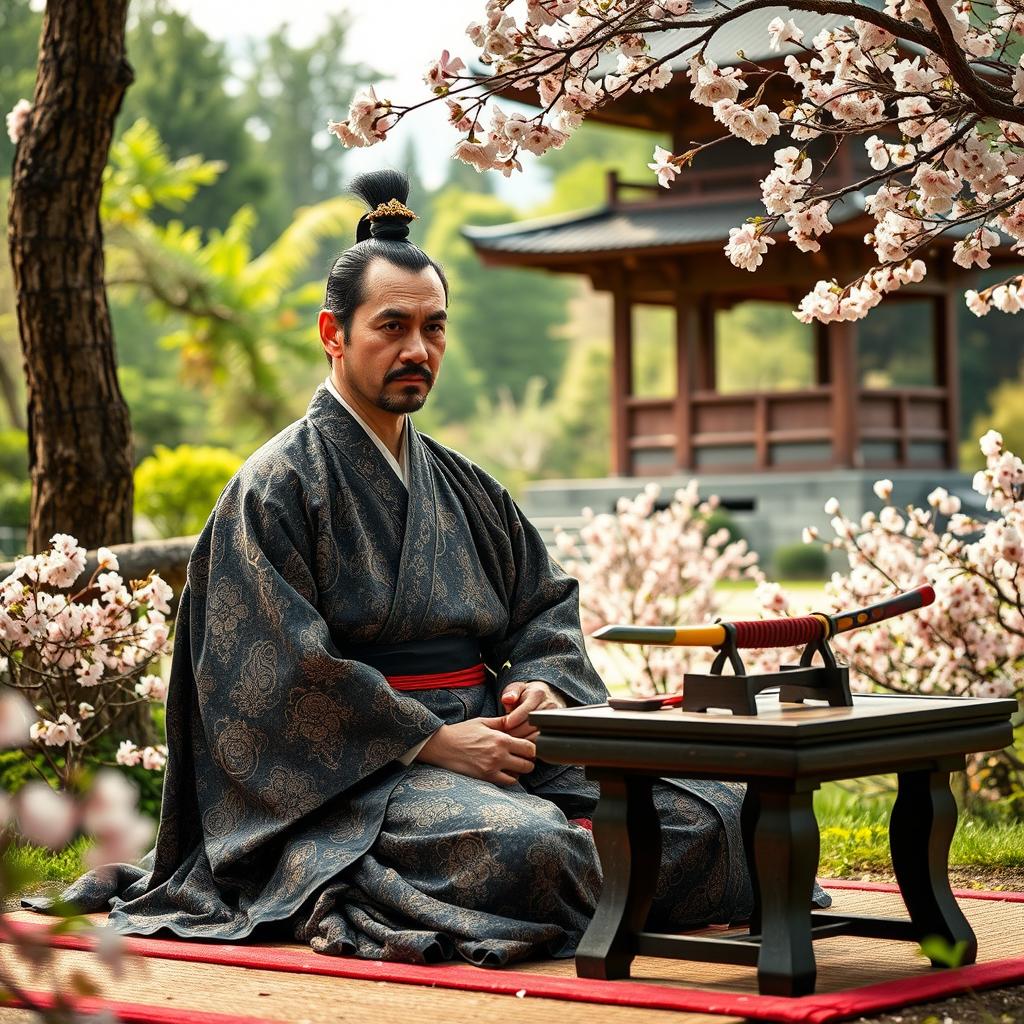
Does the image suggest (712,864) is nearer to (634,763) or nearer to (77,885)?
(634,763)

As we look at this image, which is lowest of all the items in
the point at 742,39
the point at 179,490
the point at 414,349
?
the point at 179,490

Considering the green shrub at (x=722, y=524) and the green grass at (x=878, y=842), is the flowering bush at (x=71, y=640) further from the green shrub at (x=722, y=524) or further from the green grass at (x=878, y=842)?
the green shrub at (x=722, y=524)

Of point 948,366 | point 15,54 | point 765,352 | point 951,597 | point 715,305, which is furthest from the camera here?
point 765,352

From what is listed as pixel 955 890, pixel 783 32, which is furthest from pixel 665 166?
pixel 955 890

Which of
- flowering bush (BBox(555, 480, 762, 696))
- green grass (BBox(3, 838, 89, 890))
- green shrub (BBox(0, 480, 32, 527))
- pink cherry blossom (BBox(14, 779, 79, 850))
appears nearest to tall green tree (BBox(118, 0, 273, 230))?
green shrub (BBox(0, 480, 32, 527))

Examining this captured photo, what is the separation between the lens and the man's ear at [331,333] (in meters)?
3.64

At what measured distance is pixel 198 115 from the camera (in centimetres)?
3325

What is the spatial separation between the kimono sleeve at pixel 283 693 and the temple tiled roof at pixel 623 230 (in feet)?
43.7

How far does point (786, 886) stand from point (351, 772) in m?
0.98

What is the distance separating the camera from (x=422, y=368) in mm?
3574

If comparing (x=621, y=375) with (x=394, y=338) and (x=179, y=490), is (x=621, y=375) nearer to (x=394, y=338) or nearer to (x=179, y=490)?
(x=179, y=490)

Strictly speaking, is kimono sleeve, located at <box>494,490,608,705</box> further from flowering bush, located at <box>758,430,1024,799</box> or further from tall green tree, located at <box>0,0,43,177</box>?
tall green tree, located at <box>0,0,43,177</box>

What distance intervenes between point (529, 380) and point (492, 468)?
4551mm

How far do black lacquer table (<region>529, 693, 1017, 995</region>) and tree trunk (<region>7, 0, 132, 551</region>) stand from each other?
2.57 m
